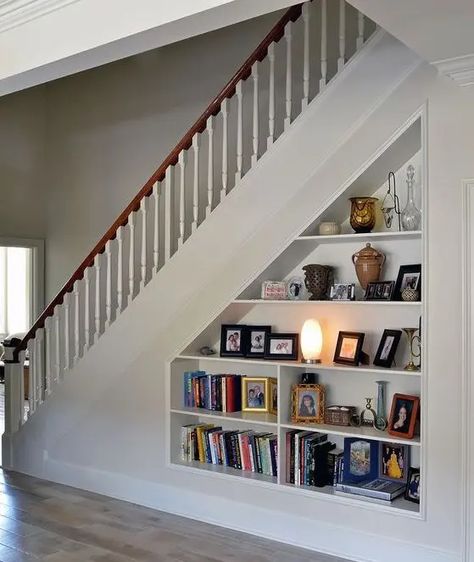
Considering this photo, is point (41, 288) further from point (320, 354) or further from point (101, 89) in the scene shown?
point (320, 354)

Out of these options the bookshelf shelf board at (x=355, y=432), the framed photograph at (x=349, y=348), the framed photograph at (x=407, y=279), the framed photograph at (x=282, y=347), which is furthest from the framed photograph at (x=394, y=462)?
the framed photograph at (x=407, y=279)

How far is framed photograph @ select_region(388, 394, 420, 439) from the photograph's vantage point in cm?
364

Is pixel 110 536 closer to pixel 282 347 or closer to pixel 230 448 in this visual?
pixel 230 448

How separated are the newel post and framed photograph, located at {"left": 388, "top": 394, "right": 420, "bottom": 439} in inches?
124

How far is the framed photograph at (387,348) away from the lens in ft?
12.4

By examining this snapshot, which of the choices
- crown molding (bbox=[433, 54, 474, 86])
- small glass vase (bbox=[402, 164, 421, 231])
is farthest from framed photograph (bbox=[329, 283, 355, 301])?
crown molding (bbox=[433, 54, 474, 86])

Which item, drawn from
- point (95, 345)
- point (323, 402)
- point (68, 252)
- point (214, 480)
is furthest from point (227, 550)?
point (68, 252)

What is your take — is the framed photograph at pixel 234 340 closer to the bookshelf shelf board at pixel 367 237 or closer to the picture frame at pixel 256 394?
the picture frame at pixel 256 394

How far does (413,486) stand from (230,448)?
1246 millimetres

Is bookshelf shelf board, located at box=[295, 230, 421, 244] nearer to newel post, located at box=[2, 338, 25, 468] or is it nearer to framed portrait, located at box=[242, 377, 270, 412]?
framed portrait, located at box=[242, 377, 270, 412]

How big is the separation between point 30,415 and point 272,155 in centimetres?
297

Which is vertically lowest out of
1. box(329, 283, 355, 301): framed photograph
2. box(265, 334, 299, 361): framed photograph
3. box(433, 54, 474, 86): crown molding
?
box(265, 334, 299, 361): framed photograph

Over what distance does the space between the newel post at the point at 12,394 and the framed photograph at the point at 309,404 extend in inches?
100

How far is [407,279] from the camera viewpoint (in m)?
3.76
